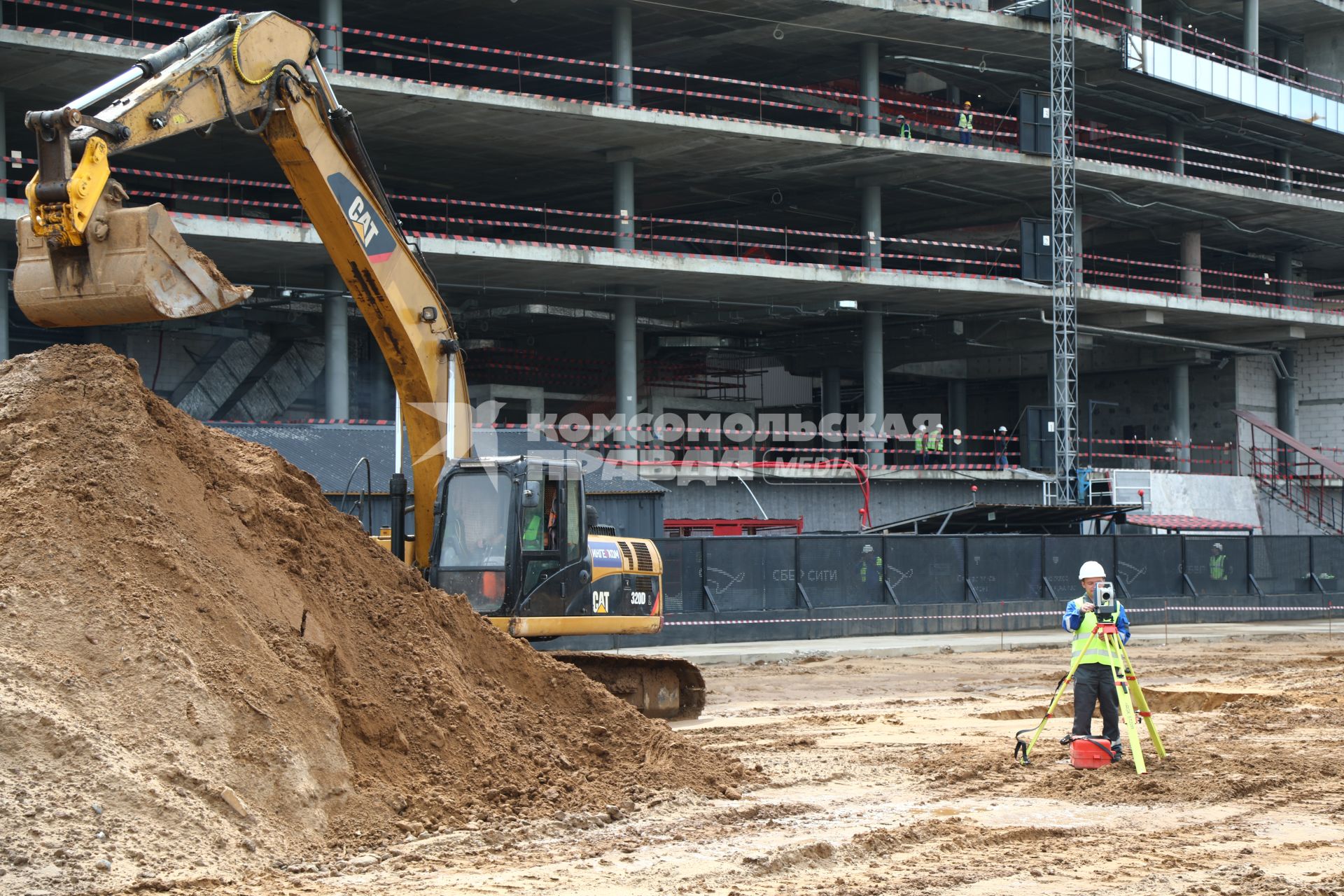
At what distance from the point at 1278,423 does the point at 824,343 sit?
53.3ft

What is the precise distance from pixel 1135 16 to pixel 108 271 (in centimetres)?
4037

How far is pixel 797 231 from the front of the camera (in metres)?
44.8

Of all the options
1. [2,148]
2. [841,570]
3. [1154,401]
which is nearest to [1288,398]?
[1154,401]

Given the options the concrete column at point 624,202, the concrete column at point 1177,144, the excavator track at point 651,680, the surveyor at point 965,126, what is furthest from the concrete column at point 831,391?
the excavator track at point 651,680

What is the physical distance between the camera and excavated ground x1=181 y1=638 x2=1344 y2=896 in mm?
8336

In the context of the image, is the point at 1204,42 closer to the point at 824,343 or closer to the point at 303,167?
the point at 824,343

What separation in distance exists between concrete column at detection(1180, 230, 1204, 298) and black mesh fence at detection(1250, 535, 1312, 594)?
542 inches

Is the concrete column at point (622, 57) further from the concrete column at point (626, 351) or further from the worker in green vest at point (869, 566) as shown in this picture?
the worker in green vest at point (869, 566)

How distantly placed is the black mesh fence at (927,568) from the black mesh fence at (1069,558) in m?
2.33

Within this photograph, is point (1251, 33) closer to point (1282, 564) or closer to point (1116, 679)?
point (1282, 564)

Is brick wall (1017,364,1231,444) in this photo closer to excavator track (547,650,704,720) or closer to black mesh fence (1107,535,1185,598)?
black mesh fence (1107,535,1185,598)

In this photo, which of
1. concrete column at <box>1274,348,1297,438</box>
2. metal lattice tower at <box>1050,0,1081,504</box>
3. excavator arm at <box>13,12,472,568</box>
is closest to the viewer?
excavator arm at <box>13,12,472,568</box>

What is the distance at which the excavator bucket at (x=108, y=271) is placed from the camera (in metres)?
9.57

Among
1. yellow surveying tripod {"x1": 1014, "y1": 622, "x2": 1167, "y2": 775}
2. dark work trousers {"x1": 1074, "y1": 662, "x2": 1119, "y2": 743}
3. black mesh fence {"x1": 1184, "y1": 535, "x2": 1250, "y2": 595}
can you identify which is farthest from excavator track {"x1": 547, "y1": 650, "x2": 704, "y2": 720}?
black mesh fence {"x1": 1184, "y1": 535, "x2": 1250, "y2": 595}
